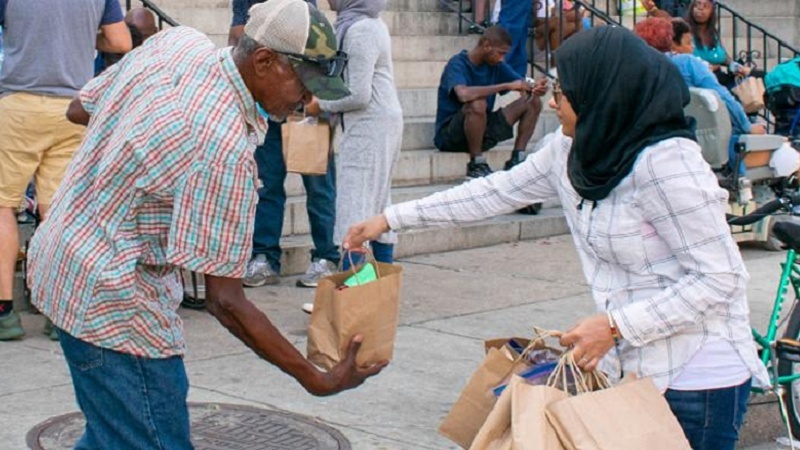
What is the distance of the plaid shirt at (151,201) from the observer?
312 cm

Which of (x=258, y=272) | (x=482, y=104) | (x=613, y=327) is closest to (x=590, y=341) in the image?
(x=613, y=327)

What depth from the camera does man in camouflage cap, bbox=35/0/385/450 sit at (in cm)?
312

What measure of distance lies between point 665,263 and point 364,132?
391 cm

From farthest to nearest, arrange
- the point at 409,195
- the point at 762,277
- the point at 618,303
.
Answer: the point at 409,195 → the point at 762,277 → the point at 618,303

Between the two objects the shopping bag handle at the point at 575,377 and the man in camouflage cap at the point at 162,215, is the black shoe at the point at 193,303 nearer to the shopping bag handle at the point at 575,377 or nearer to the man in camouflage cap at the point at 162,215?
the man in camouflage cap at the point at 162,215

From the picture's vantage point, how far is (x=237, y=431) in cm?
559

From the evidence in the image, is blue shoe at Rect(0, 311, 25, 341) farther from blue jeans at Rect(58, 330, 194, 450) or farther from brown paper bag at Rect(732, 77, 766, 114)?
brown paper bag at Rect(732, 77, 766, 114)

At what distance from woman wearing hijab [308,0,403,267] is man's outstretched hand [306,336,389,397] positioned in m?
3.43

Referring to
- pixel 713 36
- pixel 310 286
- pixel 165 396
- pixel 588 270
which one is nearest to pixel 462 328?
pixel 310 286

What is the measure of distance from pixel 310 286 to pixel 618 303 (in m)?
4.89

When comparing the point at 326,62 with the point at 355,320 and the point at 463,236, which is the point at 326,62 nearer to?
the point at 355,320

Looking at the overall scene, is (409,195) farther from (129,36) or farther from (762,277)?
(129,36)

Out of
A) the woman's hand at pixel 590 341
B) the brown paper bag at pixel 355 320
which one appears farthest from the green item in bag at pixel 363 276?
the woman's hand at pixel 590 341

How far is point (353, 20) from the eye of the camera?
24.4 ft
